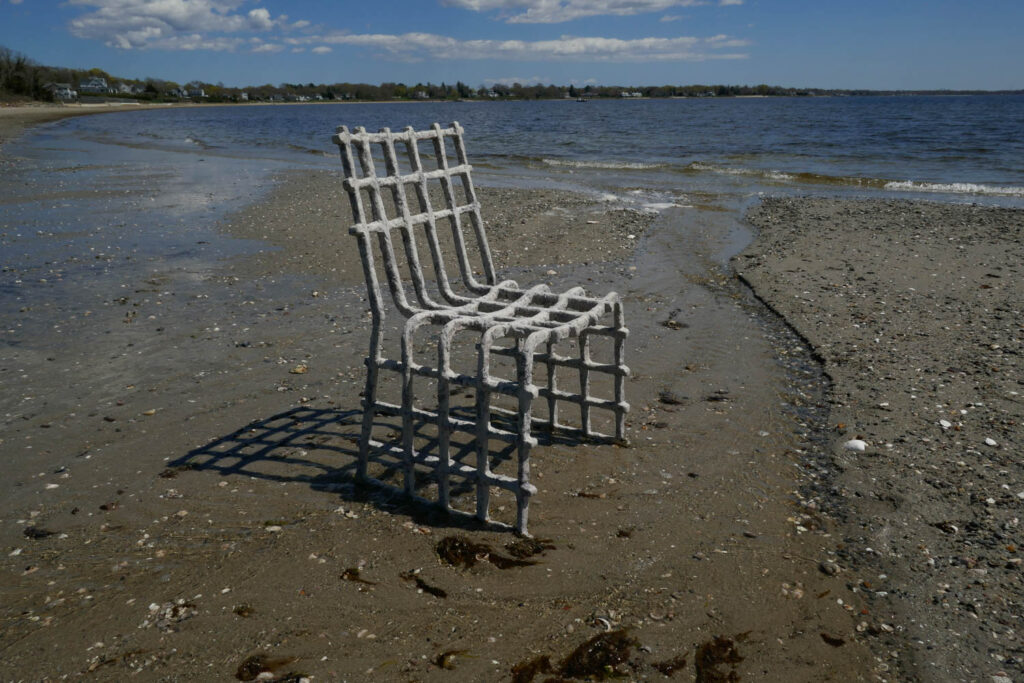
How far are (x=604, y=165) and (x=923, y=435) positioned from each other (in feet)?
80.7

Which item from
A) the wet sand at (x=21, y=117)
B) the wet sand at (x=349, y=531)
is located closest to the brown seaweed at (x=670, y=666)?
the wet sand at (x=349, y=531)

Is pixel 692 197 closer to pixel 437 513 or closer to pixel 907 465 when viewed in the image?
pixel 907 465

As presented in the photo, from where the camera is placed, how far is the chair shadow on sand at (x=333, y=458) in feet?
14.9

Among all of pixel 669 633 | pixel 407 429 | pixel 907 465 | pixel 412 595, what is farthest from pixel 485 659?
pixel 907 465

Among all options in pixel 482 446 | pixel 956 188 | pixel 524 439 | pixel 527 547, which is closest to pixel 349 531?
pixel 482 446

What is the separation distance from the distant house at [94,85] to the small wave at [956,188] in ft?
470

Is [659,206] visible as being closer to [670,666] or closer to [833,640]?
[833,640]

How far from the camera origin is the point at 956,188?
21266 millimetres

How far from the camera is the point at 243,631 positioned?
341cm

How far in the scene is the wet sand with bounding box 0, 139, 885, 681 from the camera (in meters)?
3.31

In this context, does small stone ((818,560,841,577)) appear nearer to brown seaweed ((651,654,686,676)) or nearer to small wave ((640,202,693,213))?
brown seaweed ((651,654,686,676))

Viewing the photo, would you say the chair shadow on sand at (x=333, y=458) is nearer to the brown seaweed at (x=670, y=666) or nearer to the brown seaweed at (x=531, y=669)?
the brown seaweed at (x=531, y=669)

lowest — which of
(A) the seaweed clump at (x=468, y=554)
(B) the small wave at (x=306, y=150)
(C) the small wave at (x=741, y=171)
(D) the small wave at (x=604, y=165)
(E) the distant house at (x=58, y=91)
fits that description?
(A) the seaweed clump at (x=468, y=554)

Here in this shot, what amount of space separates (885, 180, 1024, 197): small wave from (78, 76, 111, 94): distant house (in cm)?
14336
